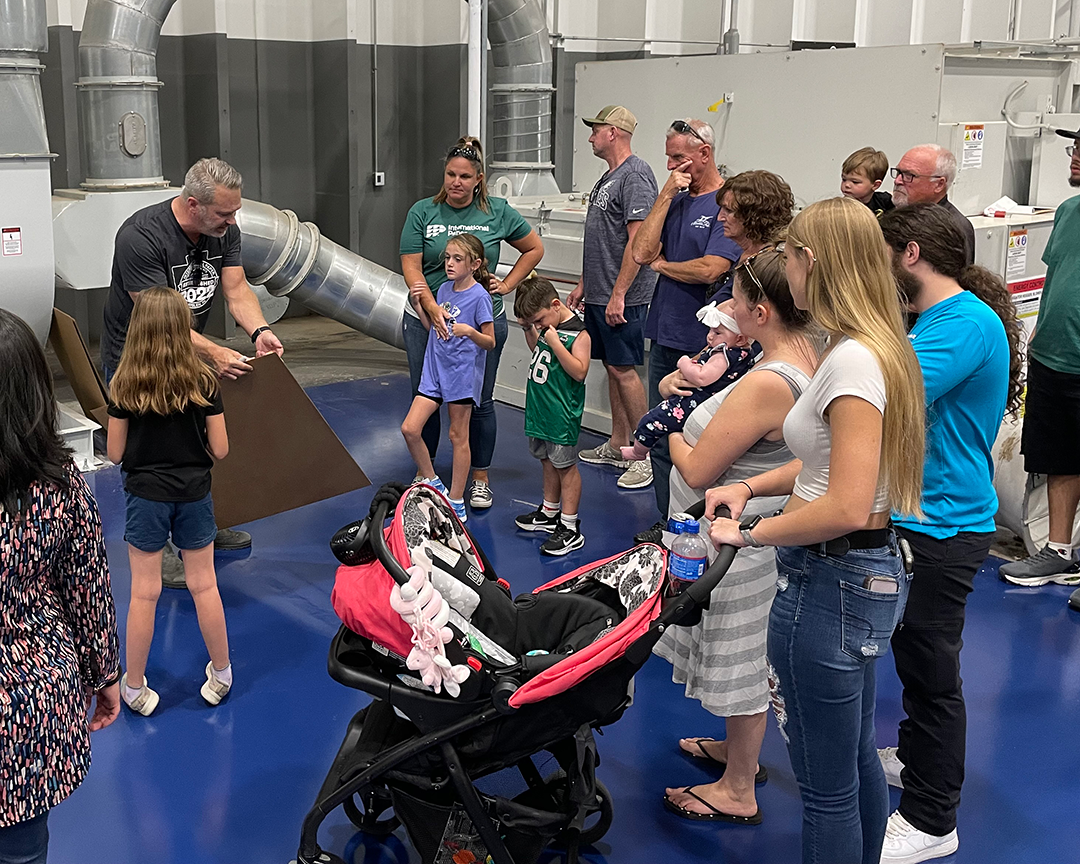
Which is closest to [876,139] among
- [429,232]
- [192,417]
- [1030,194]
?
[1030,194]

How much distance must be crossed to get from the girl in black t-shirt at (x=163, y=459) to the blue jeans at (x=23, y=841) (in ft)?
4.57

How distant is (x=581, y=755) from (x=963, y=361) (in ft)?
3.87

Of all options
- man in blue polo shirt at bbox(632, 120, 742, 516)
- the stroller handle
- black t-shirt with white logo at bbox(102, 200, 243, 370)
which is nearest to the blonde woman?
the stroller handle

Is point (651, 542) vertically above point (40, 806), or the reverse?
point (651, 542)

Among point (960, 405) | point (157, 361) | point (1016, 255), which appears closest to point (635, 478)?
point (1016, 255)

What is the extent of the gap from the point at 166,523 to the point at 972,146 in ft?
13.8

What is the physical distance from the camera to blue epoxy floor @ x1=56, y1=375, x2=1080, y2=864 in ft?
8.87

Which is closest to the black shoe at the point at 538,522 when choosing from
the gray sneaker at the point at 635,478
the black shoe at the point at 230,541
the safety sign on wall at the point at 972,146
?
the gray sneaker at the point at 635,478

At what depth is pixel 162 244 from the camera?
12.4 feet

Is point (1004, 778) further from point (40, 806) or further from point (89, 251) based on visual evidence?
point (89, 251)

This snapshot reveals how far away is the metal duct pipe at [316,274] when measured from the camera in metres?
6.23

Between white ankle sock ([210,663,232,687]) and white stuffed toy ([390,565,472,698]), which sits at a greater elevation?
white stuffed toy ([390,565,472,698])

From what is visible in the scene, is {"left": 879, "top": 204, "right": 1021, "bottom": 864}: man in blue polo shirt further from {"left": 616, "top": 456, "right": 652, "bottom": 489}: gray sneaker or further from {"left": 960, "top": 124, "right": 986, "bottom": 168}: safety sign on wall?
{"left": 960, "top": 124, "right": 986, "bottom": 168}: safety sign on wall

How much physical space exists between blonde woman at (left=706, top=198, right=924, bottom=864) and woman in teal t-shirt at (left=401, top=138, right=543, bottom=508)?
2.80m
